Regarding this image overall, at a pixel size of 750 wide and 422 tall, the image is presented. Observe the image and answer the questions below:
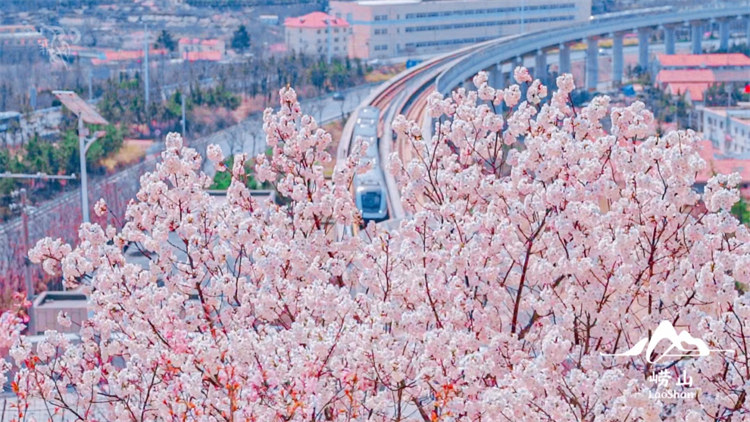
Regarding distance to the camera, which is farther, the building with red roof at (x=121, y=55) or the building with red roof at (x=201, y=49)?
the building with red roof at (x=201, y=49)

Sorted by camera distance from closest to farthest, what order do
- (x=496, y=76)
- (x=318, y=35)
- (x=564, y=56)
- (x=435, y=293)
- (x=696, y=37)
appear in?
1. (x=435, y=293)
2. (x=496, y=76)
3. (x=564, y=56)
4. (x=696, y=37)
5. (x=318, y=35)

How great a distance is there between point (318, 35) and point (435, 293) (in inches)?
1465

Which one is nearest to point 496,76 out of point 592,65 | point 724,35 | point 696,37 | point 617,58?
point 592,65

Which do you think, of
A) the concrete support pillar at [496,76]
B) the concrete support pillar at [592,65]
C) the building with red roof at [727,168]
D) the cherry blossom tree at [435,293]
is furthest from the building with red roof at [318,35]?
the cherry blossom tree at [435,293]

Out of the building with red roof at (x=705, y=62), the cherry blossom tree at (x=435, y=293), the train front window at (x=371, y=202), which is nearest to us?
the cherry blossom tree at (x=435, y=293)

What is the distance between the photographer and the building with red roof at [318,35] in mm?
41000

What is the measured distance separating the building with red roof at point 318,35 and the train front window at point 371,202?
963 inches

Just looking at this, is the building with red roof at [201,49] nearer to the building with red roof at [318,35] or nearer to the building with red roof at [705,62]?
the building with red roof at [318,35]

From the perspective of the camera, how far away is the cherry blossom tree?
3.95m

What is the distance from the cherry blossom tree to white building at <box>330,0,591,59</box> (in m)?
36.6

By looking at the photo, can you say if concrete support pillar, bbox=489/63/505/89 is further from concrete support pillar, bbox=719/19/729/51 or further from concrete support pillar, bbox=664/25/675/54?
concrete support pillar, bbox=719/19/729/51

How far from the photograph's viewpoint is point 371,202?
16.5m

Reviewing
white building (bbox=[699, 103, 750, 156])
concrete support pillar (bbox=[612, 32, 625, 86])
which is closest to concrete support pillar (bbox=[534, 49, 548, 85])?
concrete support pillar (bbox=[612, 32, 625, 86])

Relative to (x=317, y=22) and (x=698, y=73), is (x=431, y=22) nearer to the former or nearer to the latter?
(x=317, y=22)
